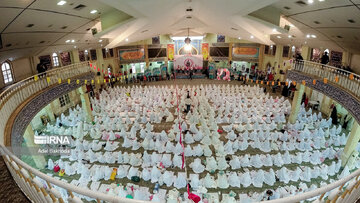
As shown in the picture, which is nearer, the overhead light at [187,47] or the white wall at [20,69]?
the white wall at [20,69]

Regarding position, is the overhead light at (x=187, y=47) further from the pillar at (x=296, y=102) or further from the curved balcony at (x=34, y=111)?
the pillar at (x=296, y=102)

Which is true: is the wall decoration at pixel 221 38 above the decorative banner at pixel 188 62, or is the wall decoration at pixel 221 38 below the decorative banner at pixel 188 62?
above

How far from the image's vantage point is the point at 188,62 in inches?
1313

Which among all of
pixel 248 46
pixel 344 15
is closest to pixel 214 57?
pixel 248 46

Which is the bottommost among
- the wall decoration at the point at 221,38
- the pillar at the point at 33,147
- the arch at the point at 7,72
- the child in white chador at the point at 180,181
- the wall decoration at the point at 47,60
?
the child in white chador at the point at 180,181

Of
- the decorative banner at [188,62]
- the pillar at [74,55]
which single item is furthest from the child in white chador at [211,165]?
the decorative banner at [188,62]

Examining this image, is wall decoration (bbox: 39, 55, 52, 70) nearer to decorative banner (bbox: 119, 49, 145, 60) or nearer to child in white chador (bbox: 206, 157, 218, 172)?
decorative banner (bbox: 119, 49, 145, 60)

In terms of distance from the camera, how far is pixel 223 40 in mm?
31516

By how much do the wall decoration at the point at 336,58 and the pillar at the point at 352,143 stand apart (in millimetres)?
8752

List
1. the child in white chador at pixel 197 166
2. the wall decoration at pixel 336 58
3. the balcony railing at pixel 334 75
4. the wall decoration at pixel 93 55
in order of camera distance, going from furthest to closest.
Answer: the wall decoration at pixel 93 55, the wall decoration at pixel 336 58, the child in white chador at pixel 197 166, the balcony railing at pixel 334 75

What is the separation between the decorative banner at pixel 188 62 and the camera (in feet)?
108

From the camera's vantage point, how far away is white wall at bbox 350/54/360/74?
14875mm

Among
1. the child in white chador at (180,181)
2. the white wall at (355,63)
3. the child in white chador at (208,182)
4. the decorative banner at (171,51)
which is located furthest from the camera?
the decorative banner at (171,51)

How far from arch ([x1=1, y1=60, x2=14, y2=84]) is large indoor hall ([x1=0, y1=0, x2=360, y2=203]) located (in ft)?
0.26
